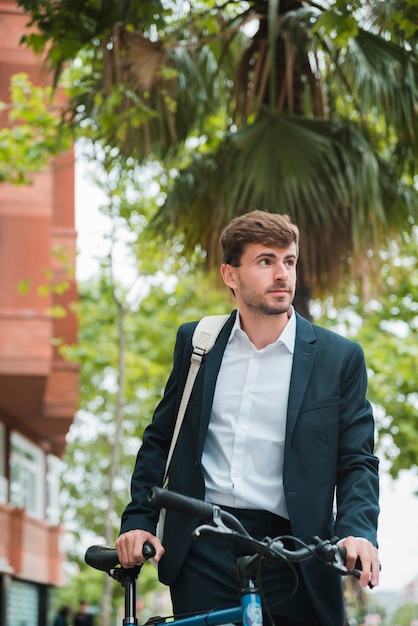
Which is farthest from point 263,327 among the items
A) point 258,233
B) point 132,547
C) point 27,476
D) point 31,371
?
point 27,476

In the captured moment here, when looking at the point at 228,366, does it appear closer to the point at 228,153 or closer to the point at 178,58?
the point at 228,153

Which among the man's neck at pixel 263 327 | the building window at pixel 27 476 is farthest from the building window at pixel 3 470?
the man's neck at pixel 263 327

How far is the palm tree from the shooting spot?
901cm

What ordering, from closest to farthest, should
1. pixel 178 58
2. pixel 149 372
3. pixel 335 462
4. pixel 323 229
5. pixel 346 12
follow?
pixel 335 462 → pixel 346 12 → pixel 323 229 → pixel 178 58 → pixel 149 372

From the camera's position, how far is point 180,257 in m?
10.4

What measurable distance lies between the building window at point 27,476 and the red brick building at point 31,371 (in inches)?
1.1

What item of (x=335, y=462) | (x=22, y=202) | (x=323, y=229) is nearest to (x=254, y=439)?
(x=335, y=462)

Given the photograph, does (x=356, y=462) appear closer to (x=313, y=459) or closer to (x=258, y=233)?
(x=313, y=459)

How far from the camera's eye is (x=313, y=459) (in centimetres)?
353

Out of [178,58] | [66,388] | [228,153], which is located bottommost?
[66,388]

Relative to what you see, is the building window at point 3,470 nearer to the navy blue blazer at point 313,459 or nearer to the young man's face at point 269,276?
the navy blue blazer at point 313,459

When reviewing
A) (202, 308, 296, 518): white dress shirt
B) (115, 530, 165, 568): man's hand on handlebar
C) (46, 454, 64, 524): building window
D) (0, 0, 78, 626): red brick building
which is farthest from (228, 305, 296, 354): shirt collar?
(46, 454, 64, 524): building window

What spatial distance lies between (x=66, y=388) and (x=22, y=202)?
224 inches

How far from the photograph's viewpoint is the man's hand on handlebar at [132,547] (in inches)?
139
